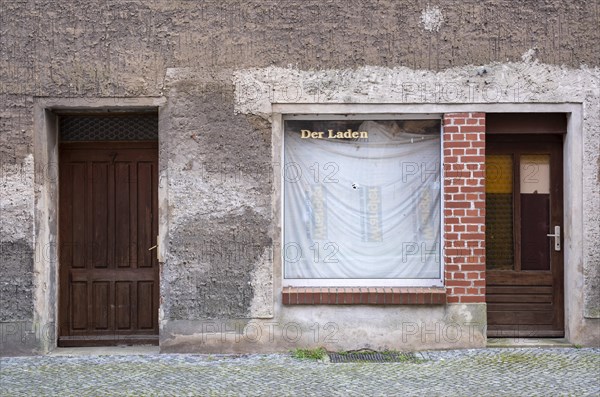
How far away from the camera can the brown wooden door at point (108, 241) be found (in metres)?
8.15

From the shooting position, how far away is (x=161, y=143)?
775 centimetres

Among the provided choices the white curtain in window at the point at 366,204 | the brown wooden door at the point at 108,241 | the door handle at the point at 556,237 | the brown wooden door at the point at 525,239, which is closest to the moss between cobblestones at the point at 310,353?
the white curtain in window at the point at 366,204

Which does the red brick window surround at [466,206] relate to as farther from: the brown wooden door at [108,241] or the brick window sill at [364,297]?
the brown wooden door at [108,241]

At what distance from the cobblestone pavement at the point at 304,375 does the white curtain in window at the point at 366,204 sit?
106 cm

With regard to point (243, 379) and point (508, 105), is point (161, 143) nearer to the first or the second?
point (243, 379)

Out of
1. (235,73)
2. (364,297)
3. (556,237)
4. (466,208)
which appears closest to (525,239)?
(556,237)

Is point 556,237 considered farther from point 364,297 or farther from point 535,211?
point 364,297

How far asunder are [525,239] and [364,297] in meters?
1.98

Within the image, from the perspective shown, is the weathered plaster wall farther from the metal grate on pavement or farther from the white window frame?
the metal grate on pavement

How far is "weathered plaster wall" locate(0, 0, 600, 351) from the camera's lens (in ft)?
25.3

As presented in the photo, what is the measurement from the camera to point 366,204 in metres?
8.07

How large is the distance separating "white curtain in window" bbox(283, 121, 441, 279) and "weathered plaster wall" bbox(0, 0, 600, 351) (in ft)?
1.54

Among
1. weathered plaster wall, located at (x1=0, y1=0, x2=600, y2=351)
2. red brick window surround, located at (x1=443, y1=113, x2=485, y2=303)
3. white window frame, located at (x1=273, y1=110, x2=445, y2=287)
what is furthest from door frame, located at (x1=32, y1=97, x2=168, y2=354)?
red brick window surround, located at (x1=443, y1=113, x2=485, y2=303)

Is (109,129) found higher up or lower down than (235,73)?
lower down
